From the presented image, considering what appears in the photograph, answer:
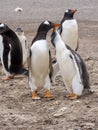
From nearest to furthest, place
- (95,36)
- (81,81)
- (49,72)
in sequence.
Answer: (81,81)
(49,72)
(95,36)

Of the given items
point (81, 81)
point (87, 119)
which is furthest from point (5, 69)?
point (87, 119)

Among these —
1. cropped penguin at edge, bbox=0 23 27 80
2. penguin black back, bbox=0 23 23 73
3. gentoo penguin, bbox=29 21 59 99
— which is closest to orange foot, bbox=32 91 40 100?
gentoo penguin, bbox=29 21 59 99

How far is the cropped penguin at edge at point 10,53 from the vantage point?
28.9ft

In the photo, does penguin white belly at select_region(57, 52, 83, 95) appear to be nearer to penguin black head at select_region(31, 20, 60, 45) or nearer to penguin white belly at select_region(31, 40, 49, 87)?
penguin white belly at select_region(31, 40, 49, 87)

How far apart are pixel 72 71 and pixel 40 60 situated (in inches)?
19.6

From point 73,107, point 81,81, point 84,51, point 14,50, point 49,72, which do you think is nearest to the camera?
point 73,107

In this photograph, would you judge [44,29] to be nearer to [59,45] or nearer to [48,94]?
[59,45]

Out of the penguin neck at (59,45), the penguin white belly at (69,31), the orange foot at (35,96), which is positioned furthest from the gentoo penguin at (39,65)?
the penguin white belly at (69,31)

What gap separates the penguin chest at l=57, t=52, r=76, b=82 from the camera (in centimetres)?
738

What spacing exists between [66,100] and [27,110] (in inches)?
26.5

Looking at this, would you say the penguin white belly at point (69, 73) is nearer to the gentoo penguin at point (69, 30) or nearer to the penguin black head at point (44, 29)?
the penguin black head at point (44, 29)

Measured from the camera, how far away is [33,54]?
7512 mm

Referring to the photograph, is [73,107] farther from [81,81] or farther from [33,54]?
[33,54]

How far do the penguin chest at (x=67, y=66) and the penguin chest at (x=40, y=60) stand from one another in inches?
8.5
